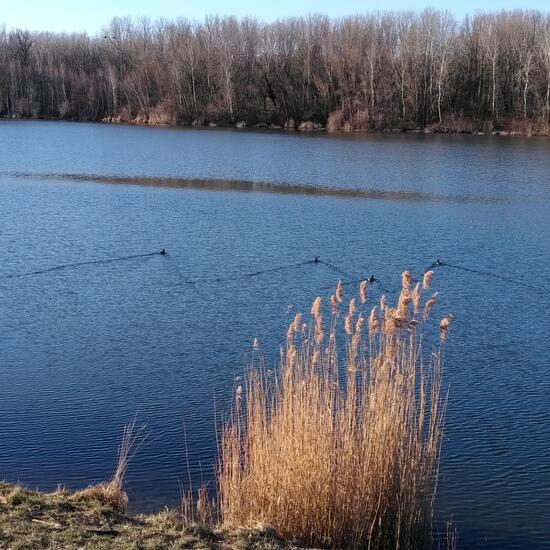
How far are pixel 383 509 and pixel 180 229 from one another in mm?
16442

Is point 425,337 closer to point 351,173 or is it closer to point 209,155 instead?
point 351,173

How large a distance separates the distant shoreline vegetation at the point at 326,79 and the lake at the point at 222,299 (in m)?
30.8

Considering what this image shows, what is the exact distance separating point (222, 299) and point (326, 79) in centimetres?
5800

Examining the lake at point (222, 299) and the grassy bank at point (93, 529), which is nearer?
the grassy bank at point (93, 529)

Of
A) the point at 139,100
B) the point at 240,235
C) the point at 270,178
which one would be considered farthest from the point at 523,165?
the point at 139,100

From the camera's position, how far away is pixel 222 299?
15.3 m

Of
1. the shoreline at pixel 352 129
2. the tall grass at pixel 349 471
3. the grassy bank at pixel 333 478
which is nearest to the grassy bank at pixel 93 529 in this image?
the grassy bank at pixel 333 478

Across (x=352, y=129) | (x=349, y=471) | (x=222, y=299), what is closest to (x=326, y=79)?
(x=352, y=129)

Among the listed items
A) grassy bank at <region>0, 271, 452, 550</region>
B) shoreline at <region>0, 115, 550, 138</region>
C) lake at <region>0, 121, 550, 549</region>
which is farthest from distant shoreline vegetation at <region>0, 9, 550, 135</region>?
grassy bank at <region>0, 271, 452, 550</region>

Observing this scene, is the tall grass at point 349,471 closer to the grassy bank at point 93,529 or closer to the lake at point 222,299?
the grassy bank at point 93,529

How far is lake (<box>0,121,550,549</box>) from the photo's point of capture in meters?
8.86

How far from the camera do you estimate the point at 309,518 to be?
22.0 ft

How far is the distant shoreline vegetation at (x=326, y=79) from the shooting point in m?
66.1

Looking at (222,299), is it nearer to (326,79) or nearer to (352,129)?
(352,129)
